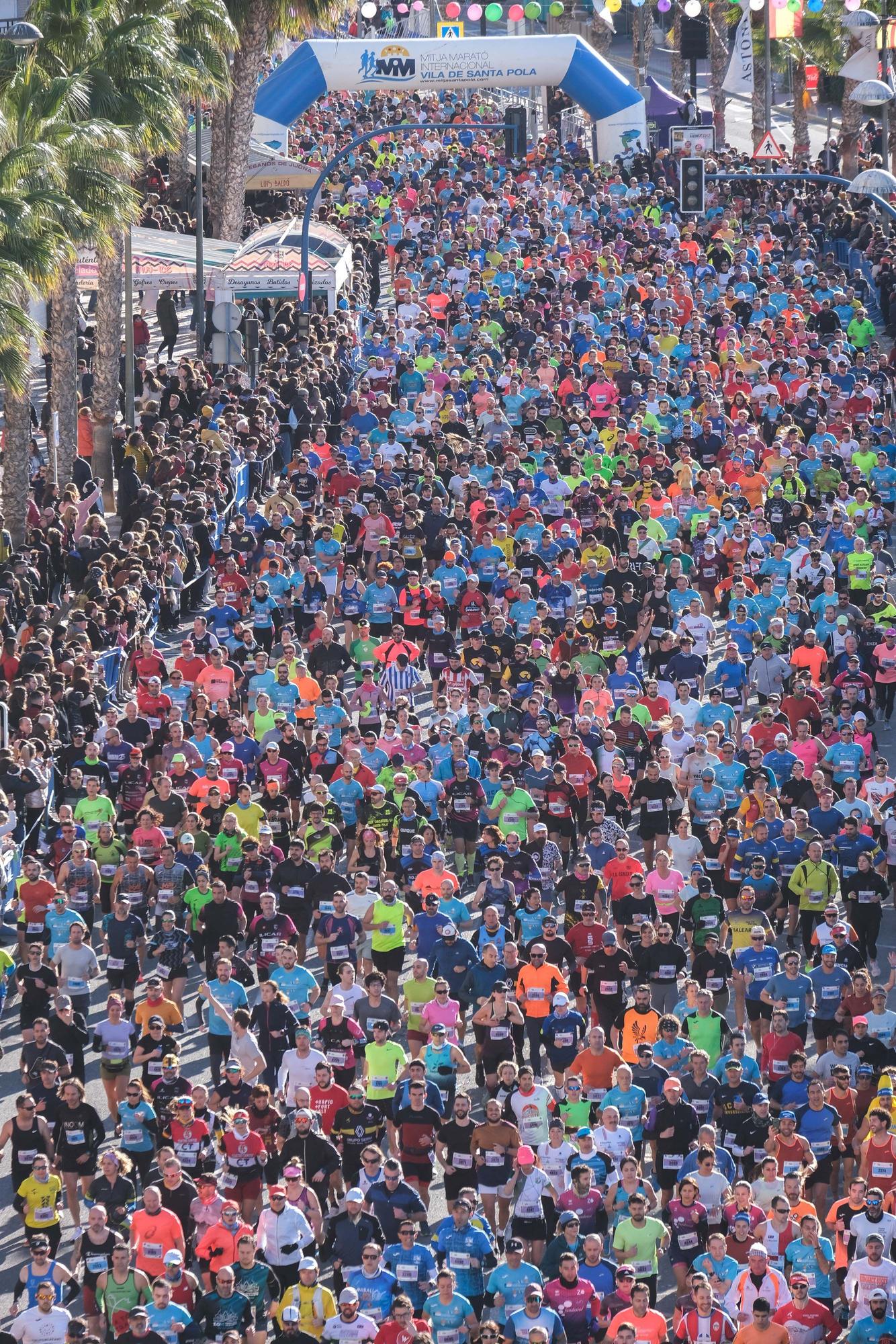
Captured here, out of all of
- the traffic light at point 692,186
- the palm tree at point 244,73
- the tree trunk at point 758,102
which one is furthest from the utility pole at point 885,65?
the tree trunk at point 758,102

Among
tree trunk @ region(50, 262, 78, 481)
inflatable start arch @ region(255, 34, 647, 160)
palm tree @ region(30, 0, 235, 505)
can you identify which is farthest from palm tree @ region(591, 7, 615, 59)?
tree trunk @ region(50, 262, 78, 481)

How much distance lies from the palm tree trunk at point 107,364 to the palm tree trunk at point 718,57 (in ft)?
120

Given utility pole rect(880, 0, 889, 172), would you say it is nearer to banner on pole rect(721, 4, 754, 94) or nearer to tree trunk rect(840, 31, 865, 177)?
tree trunk rect(840, 31, 865, 177)

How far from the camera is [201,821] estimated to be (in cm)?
1948

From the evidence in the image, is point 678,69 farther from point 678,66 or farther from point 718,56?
point 718,56

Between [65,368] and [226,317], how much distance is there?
317 centimetres

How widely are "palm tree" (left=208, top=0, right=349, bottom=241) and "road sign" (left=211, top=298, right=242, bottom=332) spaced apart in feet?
30.4

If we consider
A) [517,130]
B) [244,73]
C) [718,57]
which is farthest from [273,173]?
[718,57]

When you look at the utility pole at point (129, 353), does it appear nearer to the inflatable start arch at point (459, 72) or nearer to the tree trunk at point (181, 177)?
the tree trunk at point (181, 177)

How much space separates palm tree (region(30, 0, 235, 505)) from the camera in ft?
106

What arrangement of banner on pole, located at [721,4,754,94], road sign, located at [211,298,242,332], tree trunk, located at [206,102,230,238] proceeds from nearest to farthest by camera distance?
1. road sign, located at [211,298,242,332]
2. tree trunk, located at [206,102,230,238]
3. banner on pole, located at [721,4,754,94]

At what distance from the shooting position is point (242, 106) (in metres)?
43.5

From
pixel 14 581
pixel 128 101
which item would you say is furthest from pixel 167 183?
pixel 14 581

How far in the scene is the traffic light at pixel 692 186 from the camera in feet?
144
